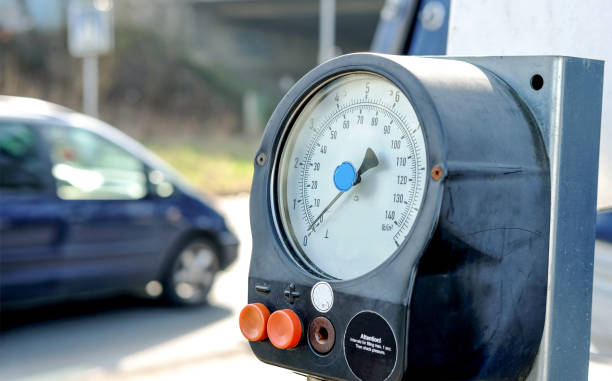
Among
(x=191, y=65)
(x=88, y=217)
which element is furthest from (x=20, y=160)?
(x=191, y=65)

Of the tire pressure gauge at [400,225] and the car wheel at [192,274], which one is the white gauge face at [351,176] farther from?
the car wheel at [192,274]

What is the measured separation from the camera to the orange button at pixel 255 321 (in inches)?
48.2

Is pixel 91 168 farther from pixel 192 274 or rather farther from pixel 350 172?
pixel 350 172

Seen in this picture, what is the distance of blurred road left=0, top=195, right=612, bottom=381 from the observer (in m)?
5.37

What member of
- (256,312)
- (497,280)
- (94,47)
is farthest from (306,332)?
(94,47)

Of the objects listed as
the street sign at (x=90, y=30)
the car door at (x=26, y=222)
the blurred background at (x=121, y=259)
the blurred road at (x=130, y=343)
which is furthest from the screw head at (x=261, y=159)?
the street sign at (x=90, y=30)

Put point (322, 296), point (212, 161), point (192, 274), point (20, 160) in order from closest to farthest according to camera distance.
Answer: point (322, 296) → point (20, 160) → point (192, 274) → point (212, 161)

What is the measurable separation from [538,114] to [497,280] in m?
0.22

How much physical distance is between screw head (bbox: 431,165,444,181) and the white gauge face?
0.04 meters

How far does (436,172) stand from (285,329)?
301 millimetres

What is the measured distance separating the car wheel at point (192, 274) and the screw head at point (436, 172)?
6.18 metres

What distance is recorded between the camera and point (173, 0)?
2986cm

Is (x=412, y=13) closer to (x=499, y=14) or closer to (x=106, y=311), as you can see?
(x=499, y=14)

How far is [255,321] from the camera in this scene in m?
1.24
